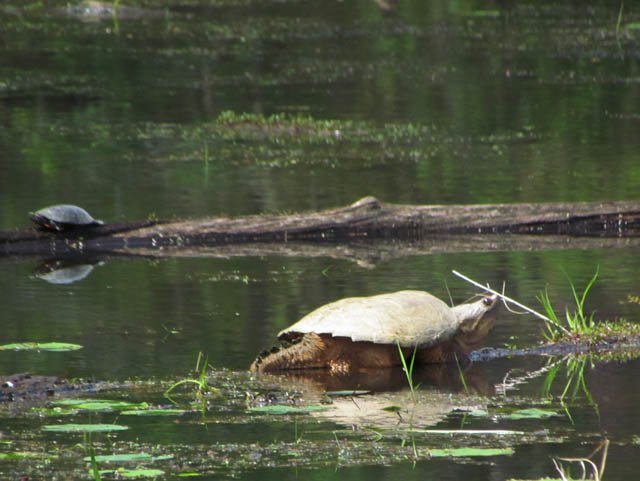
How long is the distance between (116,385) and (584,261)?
4.96 metres

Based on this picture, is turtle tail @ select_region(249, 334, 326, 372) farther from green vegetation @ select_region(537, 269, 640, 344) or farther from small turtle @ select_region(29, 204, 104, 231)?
small turtle @ select_region(29, 204, 104, 231)

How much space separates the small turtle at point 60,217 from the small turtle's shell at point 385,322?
4011 millimetres

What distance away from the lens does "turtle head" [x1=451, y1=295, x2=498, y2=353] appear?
736cm

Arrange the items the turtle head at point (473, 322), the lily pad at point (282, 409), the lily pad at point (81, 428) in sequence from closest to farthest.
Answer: the lily pad at point (81, 428) → the lily pad at point (282, 409) → the turtle head at point (473, 322)

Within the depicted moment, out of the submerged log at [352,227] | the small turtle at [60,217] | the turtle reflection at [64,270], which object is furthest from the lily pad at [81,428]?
the submerged log at [352,227]

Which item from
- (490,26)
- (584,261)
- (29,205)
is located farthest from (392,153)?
(490,26)

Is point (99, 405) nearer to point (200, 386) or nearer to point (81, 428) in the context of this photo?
point (81, 428)

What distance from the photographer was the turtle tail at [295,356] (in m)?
7.00

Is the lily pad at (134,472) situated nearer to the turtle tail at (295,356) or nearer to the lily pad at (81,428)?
the lily pad at (81,428)

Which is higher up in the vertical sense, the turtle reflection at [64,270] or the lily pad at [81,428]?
the lily pad at [81,428]

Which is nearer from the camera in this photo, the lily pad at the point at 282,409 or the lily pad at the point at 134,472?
the lily pad at the point at 134,472

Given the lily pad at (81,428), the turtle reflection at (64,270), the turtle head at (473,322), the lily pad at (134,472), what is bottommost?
the turtle reflection at (64,270)

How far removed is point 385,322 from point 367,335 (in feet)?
0.41

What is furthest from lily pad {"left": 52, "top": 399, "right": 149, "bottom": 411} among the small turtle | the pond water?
the small turtle
